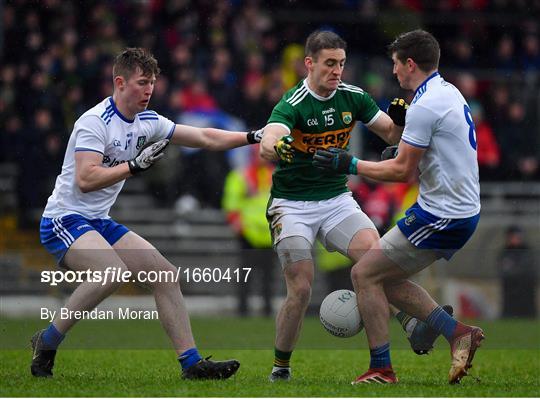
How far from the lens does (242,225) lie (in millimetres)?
13359

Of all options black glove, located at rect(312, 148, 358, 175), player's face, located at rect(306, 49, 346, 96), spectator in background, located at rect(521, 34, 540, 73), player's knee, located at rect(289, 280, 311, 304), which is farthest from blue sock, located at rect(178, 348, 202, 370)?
spectator in background, located at rect(521, 34, 540, 73)

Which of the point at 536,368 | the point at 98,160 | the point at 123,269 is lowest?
the point at 536,368

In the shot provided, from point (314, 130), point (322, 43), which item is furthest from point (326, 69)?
point (314, 130)

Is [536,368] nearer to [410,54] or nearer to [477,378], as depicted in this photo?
[477,378]

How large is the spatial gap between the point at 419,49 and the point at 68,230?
2407 mm

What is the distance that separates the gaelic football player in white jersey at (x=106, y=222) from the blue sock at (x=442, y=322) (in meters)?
1.22

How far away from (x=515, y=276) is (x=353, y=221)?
525 centimetres

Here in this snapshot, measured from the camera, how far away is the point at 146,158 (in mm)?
6984

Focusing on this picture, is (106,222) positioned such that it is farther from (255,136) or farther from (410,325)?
(410,325)

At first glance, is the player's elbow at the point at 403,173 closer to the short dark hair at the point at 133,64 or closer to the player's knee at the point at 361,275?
the player's knee at the point at 361,275

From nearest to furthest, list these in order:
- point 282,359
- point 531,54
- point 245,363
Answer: point 282,359 → point 245,363 → point 531,54

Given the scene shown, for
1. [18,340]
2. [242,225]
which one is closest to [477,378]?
[18,340]

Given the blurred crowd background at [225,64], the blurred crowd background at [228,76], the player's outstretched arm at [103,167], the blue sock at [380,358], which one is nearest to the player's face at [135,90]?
the player's outstretched arm at [103,167]

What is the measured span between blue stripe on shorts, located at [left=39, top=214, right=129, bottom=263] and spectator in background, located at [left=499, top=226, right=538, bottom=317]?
573 cm
